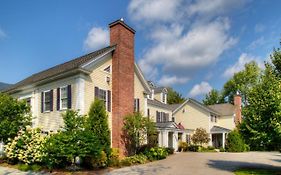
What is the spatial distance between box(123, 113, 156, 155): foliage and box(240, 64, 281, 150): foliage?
7.86 metres

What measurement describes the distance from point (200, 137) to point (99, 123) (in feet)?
72.9

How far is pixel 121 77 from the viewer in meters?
22.7

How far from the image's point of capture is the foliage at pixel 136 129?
22172 mm

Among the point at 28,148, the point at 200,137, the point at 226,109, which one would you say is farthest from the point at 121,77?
the point at 226,109

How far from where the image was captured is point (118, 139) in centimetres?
2183

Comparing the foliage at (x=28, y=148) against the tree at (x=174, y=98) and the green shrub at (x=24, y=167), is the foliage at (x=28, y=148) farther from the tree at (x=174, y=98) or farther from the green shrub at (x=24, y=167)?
the tree at (x=174, y=98)

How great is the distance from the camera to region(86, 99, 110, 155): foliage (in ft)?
63.4

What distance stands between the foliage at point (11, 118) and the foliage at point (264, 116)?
16051 millimetres

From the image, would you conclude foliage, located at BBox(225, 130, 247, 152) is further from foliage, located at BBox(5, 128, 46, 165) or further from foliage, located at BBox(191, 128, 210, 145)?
foliage, located at BBox(5, 128, 46, 165)

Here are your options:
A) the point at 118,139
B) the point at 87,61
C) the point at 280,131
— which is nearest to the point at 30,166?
the point at 118,139

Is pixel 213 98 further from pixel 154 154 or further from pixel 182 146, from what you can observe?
pixel 154 154

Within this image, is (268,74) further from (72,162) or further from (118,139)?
(72,162)

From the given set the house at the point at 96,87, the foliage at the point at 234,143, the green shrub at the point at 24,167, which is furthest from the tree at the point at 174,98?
the green shrub at the point at 24,167

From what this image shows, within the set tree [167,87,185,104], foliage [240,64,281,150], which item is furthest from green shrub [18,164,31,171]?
tree [167,87,185,104]
